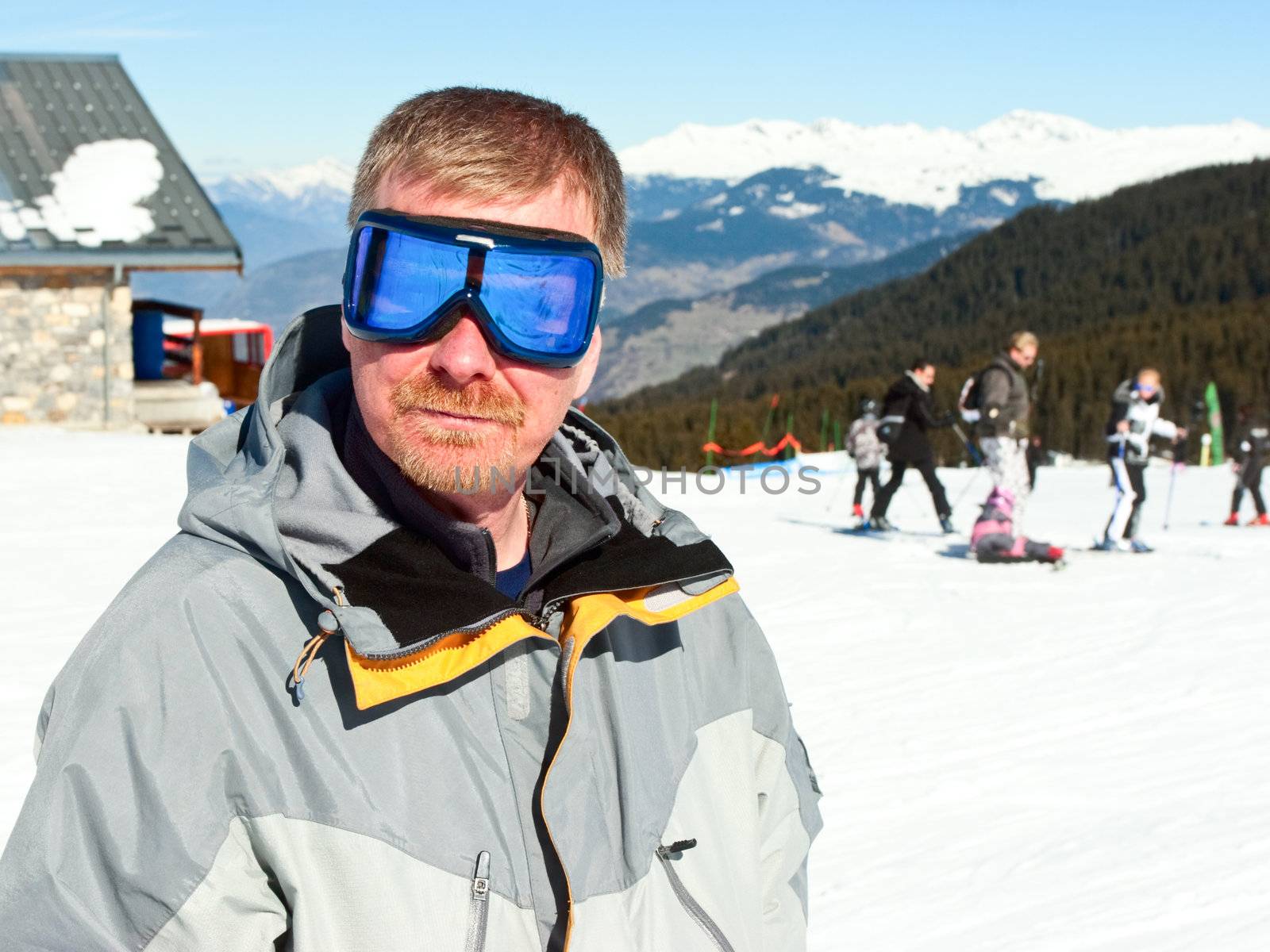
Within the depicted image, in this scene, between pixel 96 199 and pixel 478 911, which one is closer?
pixel 478 911

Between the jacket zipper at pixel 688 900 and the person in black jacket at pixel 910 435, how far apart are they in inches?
383

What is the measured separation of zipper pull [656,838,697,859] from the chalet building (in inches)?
630

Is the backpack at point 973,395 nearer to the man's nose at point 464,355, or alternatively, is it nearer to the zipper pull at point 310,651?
the man's nose at point 464,355

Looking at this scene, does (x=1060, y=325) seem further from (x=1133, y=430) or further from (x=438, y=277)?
(x=438, y=277)

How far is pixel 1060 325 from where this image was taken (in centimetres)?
11306

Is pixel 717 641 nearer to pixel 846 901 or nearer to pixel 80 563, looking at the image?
pixel 846 901

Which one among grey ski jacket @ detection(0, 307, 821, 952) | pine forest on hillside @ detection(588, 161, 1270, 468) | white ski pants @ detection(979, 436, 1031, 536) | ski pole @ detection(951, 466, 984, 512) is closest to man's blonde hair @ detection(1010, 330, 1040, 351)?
white ski pants @ detection(979, 436, 1031, 536)

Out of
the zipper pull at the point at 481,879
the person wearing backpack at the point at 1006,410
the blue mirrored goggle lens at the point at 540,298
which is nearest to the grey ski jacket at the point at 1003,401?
the person wearing backpack at the point at 1006,410

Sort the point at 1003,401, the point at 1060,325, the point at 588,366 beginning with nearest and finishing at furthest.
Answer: the point at 588,366 < the point at 1003,401 < the point at 1060,325

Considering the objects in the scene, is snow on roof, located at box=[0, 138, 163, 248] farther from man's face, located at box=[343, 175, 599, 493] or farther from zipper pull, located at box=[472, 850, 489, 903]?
zipper pull, located at box=[472, 850, 489, 903]

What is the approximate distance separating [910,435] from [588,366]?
9.78 meters

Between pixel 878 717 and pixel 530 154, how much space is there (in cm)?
464

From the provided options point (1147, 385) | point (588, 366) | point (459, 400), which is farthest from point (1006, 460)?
point (459, 400)

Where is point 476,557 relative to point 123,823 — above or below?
above
